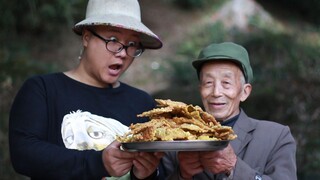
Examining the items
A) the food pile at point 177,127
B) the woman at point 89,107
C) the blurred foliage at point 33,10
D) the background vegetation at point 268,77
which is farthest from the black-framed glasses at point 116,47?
the blurred foliage at point 33,10

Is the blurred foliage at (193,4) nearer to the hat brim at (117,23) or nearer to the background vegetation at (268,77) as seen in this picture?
the background vegetation at (268,77)

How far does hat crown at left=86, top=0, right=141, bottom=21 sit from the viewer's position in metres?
3.07

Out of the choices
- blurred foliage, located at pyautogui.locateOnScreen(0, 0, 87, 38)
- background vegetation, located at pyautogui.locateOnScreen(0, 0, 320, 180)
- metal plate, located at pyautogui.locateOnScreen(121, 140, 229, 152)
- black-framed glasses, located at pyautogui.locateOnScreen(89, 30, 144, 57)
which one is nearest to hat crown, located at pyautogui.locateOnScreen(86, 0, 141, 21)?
black-framed glasses, located at pyautogui.locateOnScreen(89, 30, 144, 57)

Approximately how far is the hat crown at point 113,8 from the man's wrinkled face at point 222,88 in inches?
20.4

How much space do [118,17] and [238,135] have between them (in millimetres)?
828

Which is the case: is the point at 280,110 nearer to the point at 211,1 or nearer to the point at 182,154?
the point at 182,154

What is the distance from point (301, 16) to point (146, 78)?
4.23 metres

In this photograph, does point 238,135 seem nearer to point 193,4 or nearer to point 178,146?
point 178,146

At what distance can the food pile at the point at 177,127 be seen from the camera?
2.29 m

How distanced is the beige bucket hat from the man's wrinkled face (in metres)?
0.40

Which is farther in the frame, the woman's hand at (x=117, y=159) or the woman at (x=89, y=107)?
the woman at (x=89, y=107)

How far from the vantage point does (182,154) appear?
2537 mm

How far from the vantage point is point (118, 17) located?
3.00 meters

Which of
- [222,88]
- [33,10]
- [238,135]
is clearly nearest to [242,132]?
[238,135]
